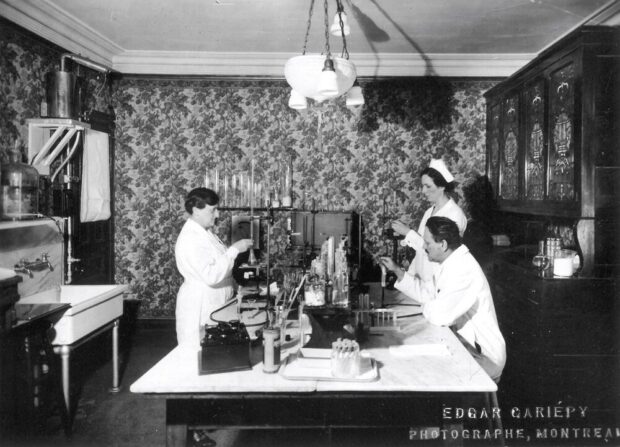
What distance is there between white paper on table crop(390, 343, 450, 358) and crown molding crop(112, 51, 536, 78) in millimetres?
4011

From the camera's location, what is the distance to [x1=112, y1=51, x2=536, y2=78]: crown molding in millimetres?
5777

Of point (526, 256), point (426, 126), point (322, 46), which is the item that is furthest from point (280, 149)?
point (526, 256)

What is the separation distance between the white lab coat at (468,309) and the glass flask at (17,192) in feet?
9.32

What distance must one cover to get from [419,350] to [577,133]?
2322mm

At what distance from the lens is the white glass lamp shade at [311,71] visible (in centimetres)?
284

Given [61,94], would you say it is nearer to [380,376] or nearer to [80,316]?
[80,316]

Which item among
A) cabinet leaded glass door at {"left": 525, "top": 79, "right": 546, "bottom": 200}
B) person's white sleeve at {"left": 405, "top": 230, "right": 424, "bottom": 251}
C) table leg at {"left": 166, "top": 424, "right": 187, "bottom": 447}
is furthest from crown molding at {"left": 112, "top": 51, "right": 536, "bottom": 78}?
table leg at {"left": 166, "top": 424, "right": 187, "bottom": 447}

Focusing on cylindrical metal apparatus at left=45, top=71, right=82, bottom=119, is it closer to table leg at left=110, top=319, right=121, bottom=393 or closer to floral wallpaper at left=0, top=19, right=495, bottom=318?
floral wallpaper at left=0, top=19, right=495, bottom=318

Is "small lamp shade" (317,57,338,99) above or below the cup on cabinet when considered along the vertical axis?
above

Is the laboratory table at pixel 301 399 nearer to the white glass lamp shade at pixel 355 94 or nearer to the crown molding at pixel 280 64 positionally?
the white glass lamp shade at pixel 355 94

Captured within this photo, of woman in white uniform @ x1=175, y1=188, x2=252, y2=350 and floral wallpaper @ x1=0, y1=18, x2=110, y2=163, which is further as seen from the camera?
floral wallpaper @ x1=0, y1=18, x2=110, y2=163

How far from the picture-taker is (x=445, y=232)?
3.08 m

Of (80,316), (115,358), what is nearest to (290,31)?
(80,316)

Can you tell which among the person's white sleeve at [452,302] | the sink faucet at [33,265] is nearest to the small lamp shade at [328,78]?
the person's white sleeve at [452,302]
